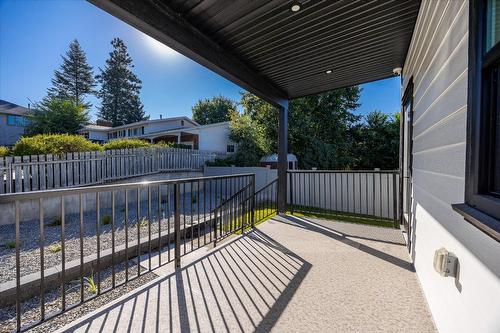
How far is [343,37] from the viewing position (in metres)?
2.94

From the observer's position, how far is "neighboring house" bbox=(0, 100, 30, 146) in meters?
19.4

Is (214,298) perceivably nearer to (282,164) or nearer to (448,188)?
(448,188)

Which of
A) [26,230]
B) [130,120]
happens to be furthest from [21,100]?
[26,230]

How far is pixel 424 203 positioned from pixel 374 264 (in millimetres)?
906

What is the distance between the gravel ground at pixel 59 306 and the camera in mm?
1695

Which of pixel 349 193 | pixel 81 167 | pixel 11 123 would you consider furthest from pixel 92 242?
pixel 11 123

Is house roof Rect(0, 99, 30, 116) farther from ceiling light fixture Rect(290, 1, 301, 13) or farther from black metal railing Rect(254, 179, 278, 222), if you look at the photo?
ceiling light fixture Rect(290, 1, 301, 13)

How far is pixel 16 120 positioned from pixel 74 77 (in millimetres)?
9677

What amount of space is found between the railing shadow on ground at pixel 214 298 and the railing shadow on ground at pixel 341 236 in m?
0.94

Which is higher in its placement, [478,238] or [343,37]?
[343,37]

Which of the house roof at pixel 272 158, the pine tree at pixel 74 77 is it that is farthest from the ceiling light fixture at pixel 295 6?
the pine tree at pixel 74 77

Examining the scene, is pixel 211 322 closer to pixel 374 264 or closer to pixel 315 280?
pixel 315 280

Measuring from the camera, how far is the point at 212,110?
30.2 m

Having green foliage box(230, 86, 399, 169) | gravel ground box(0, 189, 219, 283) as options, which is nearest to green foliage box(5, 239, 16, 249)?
gravel ground box(0, 189, 219, 283)
